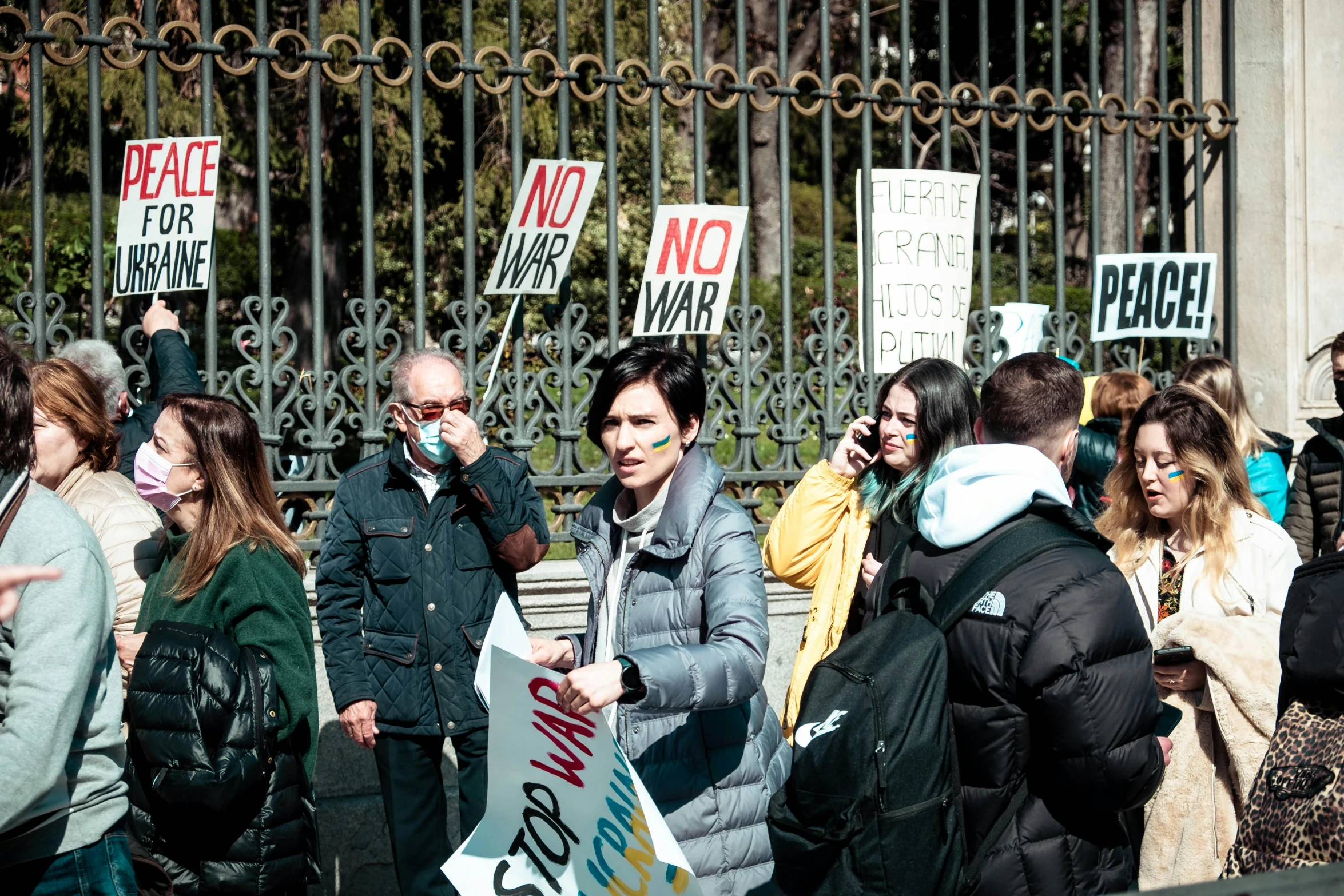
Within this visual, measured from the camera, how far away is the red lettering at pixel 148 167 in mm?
5055

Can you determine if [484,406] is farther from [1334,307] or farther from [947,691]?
[1334,307]

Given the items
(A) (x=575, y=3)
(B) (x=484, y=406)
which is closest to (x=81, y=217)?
(A) (x=575, y=3)

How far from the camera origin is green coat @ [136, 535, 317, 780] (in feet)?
11.5

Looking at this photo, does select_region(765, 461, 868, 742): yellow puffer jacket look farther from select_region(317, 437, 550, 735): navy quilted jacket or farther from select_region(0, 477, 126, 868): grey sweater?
select_region(0, 477, 126, 868): grey sweater

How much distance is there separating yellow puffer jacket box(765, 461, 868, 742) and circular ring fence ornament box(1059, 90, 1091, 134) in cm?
339

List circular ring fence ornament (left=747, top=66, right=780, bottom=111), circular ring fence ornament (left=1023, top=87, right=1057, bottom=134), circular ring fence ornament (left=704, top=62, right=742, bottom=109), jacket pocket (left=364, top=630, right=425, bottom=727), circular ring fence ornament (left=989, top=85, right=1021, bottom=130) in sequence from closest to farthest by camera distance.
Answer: jacket pocket (left=364, top=630, right=425, bottom=727), circular ring fence ornament (left=704, top=62, right=742, bottom=109), circular ring fence ornament (left=747, top=66, right=780, bottom=111), circular ring fence ornament (left=989, top=85, right=1021, bottom=130), circular ring fence ornament (left=1023, top=87, right=1057, bottom=134)

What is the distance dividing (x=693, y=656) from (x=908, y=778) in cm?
51

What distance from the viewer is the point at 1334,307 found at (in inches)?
284

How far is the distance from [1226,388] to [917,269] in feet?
4.87

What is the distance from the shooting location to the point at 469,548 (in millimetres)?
4398

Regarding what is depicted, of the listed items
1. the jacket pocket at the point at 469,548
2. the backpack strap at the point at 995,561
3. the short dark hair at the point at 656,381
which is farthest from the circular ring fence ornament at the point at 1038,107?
the backpack strap at the point at 995,561

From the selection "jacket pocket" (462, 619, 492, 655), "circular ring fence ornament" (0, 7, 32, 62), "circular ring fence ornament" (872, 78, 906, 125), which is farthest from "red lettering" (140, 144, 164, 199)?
"circular ring fence ornament" (872, 78, 906, 125)

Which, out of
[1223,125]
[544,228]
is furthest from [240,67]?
[1223,125]

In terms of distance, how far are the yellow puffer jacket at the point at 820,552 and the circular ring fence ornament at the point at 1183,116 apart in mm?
4048
